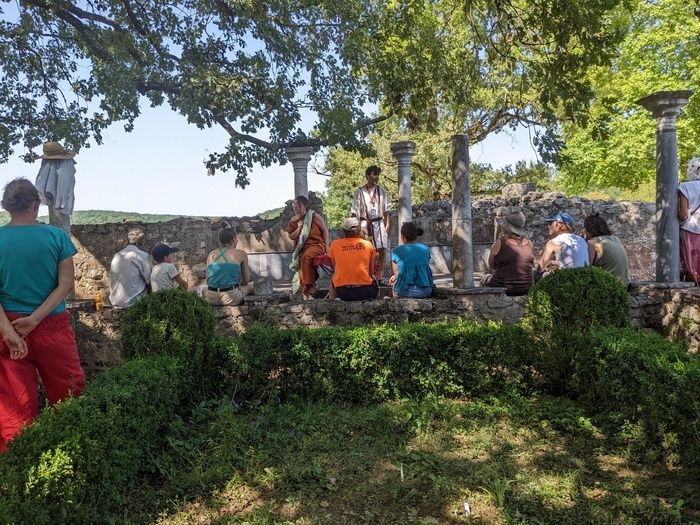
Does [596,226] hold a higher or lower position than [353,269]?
higher

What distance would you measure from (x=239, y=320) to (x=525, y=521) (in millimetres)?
4021

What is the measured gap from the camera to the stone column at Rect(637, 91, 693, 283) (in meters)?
7.09

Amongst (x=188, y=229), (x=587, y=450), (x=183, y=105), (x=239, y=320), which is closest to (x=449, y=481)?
(x=587, y=450)

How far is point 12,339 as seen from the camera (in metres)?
3.33

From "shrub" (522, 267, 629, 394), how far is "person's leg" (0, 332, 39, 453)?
3.86 m

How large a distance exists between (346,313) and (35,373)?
336cm

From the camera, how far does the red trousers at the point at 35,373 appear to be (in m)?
3.40

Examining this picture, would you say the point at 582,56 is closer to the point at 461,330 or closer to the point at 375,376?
the point at 461,330

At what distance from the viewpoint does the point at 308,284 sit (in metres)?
7.50

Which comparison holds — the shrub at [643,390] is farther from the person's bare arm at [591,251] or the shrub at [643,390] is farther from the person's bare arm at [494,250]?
the person's bare arm at [494,250]

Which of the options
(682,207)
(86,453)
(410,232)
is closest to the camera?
(86,453)

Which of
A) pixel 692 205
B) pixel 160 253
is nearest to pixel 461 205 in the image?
pixel 692 205

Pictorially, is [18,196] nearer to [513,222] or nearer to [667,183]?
[513,222]

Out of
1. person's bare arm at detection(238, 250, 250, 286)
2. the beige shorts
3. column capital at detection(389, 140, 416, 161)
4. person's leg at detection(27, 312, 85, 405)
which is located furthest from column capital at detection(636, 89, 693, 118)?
person's leg at detection(27, 312, 85, 405)
